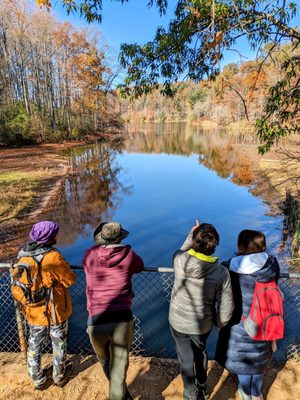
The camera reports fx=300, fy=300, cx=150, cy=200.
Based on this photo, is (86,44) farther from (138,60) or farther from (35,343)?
(35,343)

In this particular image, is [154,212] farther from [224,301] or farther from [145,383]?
[224,301]

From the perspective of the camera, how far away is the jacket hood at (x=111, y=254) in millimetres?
2439

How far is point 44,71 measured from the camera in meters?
40.9

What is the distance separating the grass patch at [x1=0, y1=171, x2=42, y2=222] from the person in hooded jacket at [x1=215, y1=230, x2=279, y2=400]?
10259 mm

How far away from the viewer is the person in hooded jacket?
2330mm

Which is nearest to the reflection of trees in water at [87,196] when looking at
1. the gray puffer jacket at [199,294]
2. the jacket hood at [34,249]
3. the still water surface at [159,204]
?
the still water surface at [159,204]

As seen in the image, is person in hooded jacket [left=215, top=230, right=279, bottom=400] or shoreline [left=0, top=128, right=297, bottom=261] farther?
shoreline [left=0, top=128, right=297, bottom=261]

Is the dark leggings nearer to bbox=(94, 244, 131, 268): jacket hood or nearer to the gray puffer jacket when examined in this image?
the gray puffer jacket

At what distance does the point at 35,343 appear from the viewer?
2930 millimetres

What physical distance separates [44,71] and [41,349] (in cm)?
4441

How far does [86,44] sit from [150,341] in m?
41.7

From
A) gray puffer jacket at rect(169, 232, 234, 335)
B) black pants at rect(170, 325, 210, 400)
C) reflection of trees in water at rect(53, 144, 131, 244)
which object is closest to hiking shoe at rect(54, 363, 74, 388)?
black pants at rect(170, 325, 210, 400)

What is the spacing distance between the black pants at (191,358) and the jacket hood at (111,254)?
78cm

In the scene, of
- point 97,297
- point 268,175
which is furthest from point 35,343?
point 268,175
